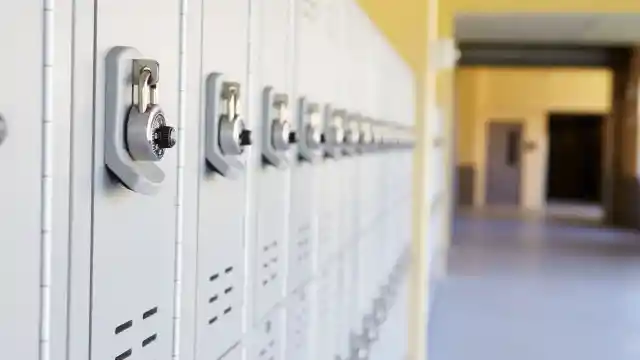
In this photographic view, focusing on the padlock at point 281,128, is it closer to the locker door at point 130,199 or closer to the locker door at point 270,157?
the locker door at point 270,157

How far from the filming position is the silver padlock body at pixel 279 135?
129 cm

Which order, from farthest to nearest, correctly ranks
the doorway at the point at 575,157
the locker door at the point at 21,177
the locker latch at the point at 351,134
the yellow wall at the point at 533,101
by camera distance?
the doorway at the point at 575,157 < the yellow wall at the point at 533,101 < the locker latch at the point at 351,134 < the locker door at the point at 21,177

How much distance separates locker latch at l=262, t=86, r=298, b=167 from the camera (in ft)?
4.15

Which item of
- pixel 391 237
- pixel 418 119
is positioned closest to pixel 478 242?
pixel 418 119

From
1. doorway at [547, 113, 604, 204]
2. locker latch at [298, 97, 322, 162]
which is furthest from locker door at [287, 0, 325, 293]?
doorway at [547, 113, 604, 204]

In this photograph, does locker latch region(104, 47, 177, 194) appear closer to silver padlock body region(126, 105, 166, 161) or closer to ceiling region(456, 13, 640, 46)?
silver padlock body region(126, 105, 166, 161)

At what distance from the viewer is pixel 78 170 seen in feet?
2.16

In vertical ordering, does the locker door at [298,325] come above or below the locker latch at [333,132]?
below

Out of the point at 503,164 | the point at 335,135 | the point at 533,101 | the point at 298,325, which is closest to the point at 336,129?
the point at 335,135

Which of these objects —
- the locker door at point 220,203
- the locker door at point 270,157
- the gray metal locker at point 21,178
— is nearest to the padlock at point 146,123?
the gray metal locker at point 21,178

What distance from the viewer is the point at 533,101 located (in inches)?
718

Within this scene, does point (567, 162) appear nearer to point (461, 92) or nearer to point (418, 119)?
point (461, 92)

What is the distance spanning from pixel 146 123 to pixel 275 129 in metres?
0.59

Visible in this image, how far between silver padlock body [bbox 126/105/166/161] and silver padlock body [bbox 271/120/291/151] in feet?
1.88
